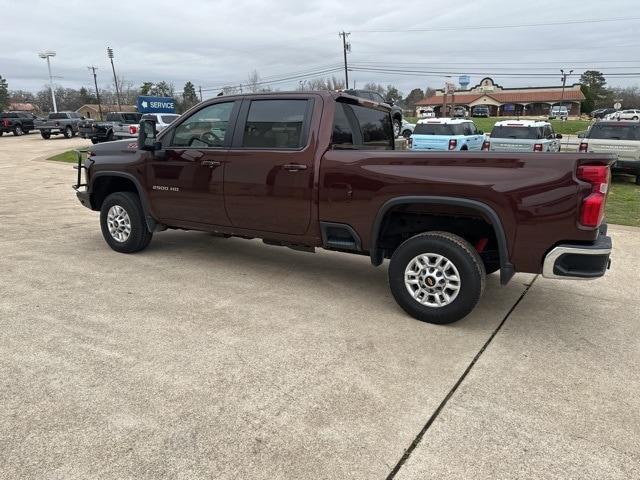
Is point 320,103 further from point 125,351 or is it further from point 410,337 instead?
point 125,351

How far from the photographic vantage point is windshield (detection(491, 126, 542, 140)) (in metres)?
14.6

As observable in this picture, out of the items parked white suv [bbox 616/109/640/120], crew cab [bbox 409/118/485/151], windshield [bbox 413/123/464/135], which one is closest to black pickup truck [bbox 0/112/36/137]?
windshield [bbox 413/123/464/135]

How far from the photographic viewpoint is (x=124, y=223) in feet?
19.3

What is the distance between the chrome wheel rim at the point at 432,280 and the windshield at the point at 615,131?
11895 mm

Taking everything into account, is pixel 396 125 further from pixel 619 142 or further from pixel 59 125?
pixel 59 125

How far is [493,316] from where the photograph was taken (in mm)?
4250

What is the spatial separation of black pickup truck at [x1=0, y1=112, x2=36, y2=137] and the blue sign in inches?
633

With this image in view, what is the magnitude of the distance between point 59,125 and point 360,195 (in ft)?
113

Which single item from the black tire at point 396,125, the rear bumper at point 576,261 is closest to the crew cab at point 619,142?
the black tire at point 396,125

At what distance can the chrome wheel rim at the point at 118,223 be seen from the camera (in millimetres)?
5855

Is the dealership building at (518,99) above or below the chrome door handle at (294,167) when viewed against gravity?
above

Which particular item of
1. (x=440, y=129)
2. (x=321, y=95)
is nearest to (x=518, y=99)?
(x=440, y=129)

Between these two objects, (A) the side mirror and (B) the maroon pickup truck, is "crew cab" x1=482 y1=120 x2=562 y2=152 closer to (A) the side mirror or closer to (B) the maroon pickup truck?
(B) the maroon pickup truck

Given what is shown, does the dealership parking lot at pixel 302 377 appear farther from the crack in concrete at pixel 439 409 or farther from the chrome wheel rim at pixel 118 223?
the chrome wheel rim at pixel 118 223
